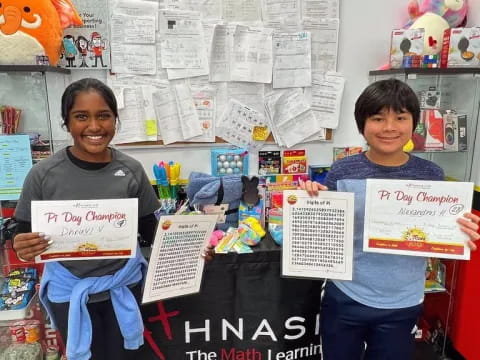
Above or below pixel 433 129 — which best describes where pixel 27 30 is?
above

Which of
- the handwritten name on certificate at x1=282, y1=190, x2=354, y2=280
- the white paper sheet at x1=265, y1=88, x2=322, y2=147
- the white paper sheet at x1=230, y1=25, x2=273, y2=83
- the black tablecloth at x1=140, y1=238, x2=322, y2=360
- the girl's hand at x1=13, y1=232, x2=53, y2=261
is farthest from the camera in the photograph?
the white paper sheet at x1=265, y1=88, x2=322, y2=147

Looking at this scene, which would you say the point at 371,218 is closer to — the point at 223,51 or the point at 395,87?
the point at 395,87

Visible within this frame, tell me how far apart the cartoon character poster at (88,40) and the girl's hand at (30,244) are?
981 mm

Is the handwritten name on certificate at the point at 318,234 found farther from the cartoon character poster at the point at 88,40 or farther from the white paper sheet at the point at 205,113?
the cartoon character poster at the point at 88,40

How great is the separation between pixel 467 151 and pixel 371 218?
3.54ft

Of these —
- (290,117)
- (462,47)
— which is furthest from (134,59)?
(462,47)

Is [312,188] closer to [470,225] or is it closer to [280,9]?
[470,225]

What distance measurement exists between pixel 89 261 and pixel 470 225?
1160 millimetres

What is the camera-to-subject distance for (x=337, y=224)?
125cm

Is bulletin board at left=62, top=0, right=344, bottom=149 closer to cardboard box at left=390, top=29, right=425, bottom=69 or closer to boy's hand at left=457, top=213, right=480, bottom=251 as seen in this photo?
cardboard box at left=390, top=29, right=425, bottom=69

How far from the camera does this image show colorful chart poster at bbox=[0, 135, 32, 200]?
1.64 meters

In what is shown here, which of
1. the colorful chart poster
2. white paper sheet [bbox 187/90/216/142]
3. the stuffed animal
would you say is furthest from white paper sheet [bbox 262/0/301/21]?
the colorful chart poster

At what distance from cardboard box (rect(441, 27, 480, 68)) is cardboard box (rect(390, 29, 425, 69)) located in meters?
0.12

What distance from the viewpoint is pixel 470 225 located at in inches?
45.6
